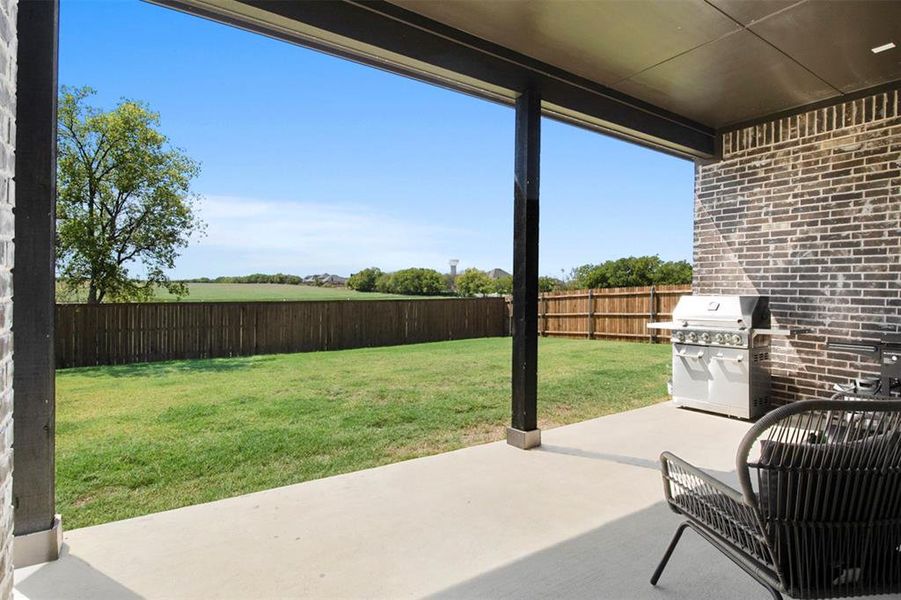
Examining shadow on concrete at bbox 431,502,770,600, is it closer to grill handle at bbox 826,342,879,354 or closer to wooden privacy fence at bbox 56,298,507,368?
grill handle at bbox 826,342,879,354

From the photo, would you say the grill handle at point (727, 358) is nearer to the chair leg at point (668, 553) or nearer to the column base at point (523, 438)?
the column base at point (523, 438)

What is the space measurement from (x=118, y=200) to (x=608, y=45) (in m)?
9.08

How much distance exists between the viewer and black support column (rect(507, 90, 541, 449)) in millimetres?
3553

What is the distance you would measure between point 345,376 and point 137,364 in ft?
14.2

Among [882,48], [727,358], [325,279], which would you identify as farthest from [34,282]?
[325,279]

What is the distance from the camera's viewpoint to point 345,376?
7246 mm

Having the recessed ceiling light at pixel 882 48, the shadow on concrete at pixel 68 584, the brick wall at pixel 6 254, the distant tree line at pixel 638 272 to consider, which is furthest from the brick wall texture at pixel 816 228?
the distant tree line at pixel 638 272

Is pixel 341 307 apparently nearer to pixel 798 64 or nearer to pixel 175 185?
pixel 175 185

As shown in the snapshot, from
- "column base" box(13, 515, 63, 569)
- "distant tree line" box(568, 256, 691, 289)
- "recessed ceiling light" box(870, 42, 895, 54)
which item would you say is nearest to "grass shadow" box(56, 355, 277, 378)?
"column base" box(13, 515, 63, 569)

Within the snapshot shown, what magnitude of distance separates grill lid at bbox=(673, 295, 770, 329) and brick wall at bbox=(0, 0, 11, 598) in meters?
4.86

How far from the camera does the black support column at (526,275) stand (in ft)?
11.7

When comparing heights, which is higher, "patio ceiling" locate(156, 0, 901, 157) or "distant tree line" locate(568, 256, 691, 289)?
"patio ceiling" locate(156, 0, 901, 157)

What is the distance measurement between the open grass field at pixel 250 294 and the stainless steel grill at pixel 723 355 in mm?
8311

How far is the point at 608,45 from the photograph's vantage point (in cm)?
323
